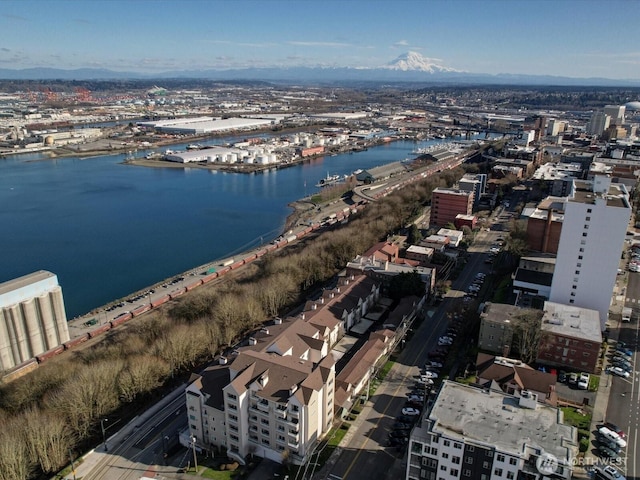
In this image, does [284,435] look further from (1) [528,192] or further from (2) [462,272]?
(1) [528,192]

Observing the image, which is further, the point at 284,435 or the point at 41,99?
the point at 41,99

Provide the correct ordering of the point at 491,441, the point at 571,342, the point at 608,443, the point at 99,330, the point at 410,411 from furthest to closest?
1. the point at 99,330
2. the point at 571,342
3. the point at 410,411
4. the point at 608,443
5. the point at 491,441

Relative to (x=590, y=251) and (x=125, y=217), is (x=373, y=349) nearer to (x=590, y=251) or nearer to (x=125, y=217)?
(x=590, y=251)

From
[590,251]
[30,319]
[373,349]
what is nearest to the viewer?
[373,349]

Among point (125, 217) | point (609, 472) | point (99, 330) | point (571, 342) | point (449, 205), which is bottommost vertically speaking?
point (125, 217)

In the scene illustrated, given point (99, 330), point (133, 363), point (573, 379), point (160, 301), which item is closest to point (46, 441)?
point (133, 363)

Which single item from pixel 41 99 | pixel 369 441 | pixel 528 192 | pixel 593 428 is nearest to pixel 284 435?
pixel 369 441

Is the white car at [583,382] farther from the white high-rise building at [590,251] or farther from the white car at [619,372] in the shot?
the white high-rise building at [590,251]
